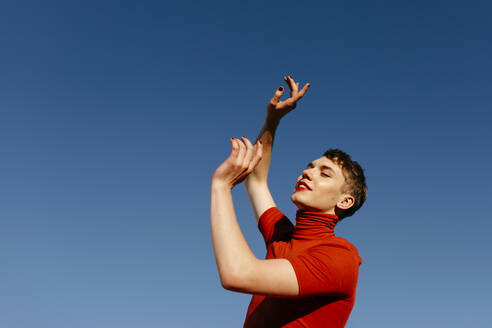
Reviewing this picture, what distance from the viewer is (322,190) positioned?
474cm

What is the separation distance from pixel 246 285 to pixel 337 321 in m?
1.29

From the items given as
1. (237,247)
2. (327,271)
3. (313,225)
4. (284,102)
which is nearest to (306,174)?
(313,225)

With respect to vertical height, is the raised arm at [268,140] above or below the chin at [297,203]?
above

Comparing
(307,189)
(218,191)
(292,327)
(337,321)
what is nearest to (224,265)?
(218,191)

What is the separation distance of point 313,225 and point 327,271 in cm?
96

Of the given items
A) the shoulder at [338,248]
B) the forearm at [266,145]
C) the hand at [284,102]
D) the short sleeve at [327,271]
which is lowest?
the short sleeve at [327,271]

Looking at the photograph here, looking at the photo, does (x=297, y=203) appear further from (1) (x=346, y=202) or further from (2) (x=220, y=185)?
(2) (x=220, y=185)

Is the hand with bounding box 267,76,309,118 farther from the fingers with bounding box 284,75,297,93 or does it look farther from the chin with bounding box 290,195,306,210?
the chin with bounding box 290,195,306,210

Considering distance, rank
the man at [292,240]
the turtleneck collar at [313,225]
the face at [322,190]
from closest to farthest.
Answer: the man at [292,240] < the turtleneck collar at [313,225] < the face at [322,190]

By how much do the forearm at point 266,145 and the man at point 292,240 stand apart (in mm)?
12

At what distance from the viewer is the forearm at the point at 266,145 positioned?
546cm

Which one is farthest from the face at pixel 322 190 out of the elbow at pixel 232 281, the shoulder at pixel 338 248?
the elbow at pixel 232 281

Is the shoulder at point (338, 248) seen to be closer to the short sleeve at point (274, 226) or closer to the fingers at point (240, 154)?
the short sleeve at point (274, 226)

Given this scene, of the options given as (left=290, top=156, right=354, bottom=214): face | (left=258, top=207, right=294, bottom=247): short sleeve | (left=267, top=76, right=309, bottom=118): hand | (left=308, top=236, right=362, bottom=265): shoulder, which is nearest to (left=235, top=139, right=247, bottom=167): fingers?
(left=308, top=236, right=362, bottom=265): shoulder
